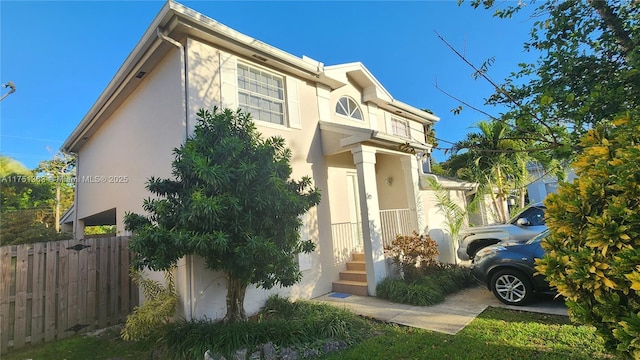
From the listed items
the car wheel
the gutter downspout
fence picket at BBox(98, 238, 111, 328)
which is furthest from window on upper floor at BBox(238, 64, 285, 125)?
the car wheel

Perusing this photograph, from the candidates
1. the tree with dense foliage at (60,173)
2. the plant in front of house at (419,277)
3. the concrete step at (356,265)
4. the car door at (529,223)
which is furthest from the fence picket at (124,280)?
the tree with dense foliage at (60,173)

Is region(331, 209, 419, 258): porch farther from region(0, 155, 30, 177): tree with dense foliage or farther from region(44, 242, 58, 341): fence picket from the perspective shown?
region(0, 155, 30, 177): tree with dense foliage

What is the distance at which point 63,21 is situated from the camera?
953 centimetres

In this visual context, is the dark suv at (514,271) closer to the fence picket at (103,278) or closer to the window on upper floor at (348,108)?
the window on upper floor at (348,108)

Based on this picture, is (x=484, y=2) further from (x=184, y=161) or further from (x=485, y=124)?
(x=485, y=124)

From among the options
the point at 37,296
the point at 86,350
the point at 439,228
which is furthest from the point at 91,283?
the point at 439,228

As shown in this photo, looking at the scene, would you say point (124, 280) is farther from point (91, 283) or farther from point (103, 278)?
point (91, 283)

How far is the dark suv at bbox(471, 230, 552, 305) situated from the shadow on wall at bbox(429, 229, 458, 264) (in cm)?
387

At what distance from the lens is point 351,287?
8039 millimetres

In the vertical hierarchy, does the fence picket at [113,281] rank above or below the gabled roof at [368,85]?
below

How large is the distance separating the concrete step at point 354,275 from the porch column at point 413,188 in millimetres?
2620

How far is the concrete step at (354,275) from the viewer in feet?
27.2

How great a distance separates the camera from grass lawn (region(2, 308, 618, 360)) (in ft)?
13.6

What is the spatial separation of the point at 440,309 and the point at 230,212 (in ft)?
15.8
